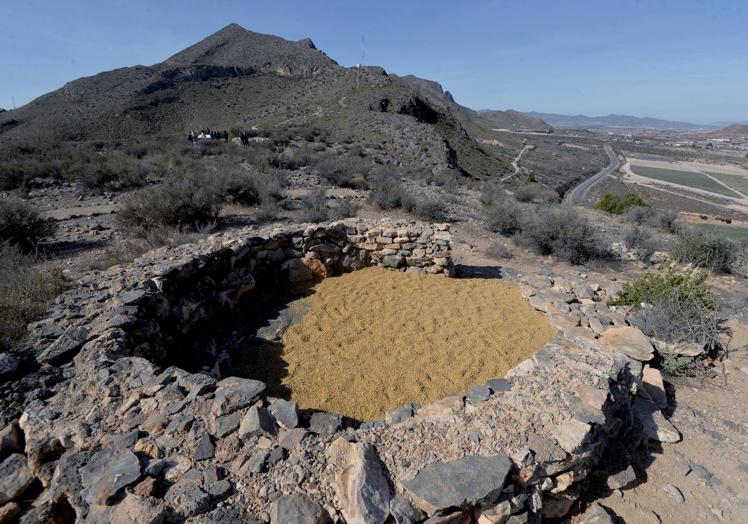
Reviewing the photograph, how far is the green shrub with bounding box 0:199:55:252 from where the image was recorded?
7.61 metres

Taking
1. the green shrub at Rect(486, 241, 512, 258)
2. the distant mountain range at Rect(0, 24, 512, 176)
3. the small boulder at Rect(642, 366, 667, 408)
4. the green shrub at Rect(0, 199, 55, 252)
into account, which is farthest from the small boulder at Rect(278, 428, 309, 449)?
the distant mountain range at Rect(0, 24, 512, 176)

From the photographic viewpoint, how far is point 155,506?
214 centimetres

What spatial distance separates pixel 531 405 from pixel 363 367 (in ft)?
6.49

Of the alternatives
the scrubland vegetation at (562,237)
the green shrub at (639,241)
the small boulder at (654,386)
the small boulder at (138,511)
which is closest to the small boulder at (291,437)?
the small boulder at (138,511)

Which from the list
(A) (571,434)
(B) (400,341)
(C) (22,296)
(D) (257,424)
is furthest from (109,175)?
(A) (571,434)

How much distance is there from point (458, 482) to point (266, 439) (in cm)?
136

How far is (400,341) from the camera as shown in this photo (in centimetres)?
498

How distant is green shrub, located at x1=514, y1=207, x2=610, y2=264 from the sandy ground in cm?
305

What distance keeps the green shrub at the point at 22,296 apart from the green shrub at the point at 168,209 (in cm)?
359

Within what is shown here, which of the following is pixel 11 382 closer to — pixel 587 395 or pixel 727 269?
pixel 587 395

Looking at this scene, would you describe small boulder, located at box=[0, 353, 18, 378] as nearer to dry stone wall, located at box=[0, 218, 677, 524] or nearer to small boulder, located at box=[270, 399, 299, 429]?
dry stone wall, located at box=[0, 218, 677, 524]

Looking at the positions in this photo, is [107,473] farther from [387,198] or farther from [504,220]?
[387,198]

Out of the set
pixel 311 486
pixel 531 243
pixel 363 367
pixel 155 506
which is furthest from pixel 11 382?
pixel 531 243

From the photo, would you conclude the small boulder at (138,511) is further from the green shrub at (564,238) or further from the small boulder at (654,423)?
the green shrub at (564,238)
